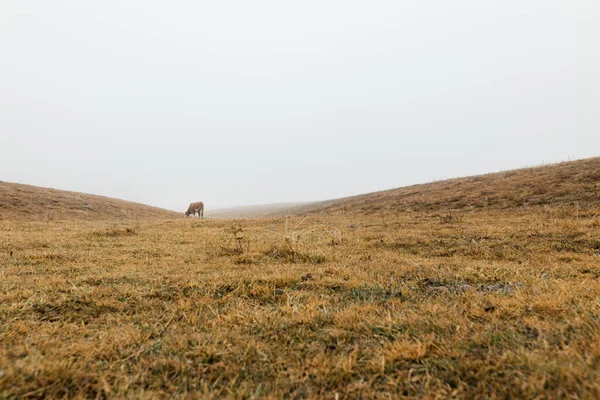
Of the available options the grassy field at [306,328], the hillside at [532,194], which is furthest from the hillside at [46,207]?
the hillside at [532,194]

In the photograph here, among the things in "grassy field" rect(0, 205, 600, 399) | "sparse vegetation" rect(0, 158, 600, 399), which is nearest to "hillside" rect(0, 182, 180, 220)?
"sparse vegetation" rect(0, 158, 600, 399)

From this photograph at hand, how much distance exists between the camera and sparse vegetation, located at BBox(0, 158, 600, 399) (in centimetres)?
231

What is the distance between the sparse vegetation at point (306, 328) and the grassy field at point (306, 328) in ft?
0.05

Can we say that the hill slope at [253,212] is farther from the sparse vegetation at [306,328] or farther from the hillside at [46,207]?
the sparse vegetation at [306,328]

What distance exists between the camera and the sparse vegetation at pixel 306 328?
2311mm

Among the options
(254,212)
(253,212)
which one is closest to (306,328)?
(254,212)

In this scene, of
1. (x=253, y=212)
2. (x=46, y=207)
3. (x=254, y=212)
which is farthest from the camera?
(x=253, y=212)

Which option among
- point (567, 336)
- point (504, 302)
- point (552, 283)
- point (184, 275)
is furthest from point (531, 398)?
point (184, 275)

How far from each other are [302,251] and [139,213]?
38.8 m

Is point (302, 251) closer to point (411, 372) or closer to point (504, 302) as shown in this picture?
point (504, 302)

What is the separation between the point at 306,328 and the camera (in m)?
3.43

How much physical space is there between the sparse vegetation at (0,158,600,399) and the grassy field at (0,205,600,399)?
2cm

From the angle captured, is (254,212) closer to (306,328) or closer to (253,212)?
(253,212)

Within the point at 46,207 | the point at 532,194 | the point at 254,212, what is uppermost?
the point at 46,207
